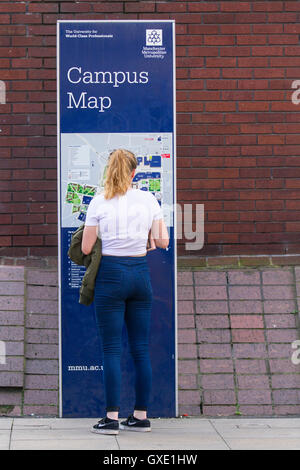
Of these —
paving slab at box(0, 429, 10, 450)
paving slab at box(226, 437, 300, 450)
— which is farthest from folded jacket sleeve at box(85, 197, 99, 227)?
paving slab at box(226, 437, 300, 450)

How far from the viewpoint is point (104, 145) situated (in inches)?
202

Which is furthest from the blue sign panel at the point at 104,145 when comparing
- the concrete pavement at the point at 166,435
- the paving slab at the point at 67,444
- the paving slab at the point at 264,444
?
the paving slab at the point at 264,444

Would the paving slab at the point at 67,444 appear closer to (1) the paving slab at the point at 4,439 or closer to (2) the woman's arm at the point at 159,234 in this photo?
(1) the paving slab at the point at 4,439

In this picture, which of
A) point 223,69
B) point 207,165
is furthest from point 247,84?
point 207,165

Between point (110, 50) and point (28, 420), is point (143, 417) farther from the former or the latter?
point (110, 50)

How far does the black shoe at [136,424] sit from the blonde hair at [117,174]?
1.42 metres

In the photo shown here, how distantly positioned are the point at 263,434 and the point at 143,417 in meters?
0.77

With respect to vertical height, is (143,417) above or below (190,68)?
below

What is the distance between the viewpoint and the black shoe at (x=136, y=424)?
4.79 m

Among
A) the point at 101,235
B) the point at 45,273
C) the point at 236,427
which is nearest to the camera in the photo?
the point at 101,235

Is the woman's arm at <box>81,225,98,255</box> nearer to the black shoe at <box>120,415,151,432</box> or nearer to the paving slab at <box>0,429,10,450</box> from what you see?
the black shoe at <box>120,415,151,432</box>

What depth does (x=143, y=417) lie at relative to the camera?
481cm

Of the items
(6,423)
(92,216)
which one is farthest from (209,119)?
(6,423)

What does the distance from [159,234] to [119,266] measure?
341 millimetres
